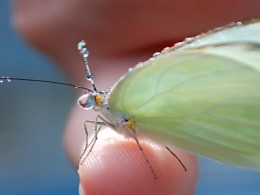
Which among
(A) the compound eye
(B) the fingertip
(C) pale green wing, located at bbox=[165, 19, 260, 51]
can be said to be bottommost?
(B) the fingertip

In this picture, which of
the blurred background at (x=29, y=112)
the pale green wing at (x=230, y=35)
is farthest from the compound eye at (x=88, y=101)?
the blurred background at (x=29, y=112)

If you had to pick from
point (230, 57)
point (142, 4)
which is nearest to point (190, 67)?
point (230, 57)

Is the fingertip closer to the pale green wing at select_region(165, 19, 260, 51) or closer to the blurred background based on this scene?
the pale green wing at select_region(165, 19, 260, 51)

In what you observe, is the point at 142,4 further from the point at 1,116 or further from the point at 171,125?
the point at 1,116

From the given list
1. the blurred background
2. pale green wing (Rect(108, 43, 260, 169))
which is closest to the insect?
pale green wing (Rect(108, 43, 260, 169))

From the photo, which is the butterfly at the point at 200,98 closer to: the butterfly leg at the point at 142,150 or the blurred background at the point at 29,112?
the butterfly leg at the point at 142,150
